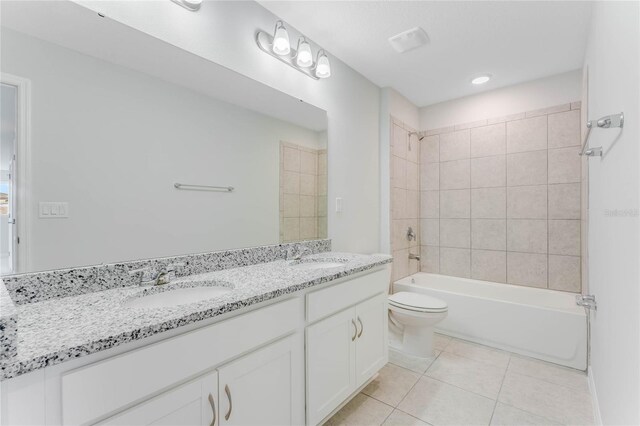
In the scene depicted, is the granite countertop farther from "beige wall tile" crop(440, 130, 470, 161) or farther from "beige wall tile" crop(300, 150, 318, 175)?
"beige wall tile" crop(440, 130, 470, 161)

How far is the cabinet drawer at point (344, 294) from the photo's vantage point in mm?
1344

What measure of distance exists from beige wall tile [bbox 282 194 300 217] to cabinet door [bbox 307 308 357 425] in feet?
2.45

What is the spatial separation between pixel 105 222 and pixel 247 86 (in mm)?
1020

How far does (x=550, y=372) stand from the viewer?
2027 mm

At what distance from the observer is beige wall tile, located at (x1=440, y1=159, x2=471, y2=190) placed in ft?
9.96

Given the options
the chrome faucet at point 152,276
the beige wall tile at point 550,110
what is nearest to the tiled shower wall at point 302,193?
the chrome faucet at point 152,276

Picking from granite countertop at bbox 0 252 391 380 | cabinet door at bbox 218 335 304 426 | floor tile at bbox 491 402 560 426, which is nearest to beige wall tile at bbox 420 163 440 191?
floor tile at bbox 491 402 560 426

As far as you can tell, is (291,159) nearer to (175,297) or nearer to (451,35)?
(175,297)

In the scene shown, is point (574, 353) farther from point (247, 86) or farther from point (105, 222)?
point (105, 222)

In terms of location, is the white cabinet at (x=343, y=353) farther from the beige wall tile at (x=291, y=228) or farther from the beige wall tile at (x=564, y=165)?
the beige wall tile at (x=564, y=165)

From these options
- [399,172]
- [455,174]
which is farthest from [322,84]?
[455,174]

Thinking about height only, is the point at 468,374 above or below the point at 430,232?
below

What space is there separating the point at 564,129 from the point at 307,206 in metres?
2.40

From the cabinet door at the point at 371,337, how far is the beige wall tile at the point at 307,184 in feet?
2.79
